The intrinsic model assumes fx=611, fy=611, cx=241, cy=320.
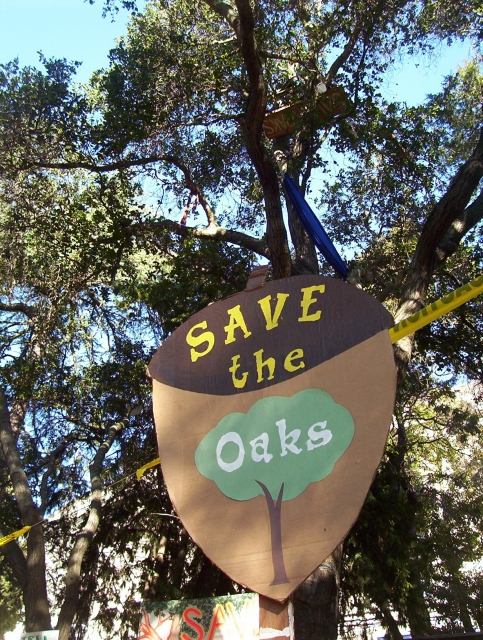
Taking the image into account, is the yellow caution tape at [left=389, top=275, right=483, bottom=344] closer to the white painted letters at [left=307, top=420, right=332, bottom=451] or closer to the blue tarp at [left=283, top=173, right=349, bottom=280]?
the white painted letters at [left=307, top=420, right=332, bottom=451]

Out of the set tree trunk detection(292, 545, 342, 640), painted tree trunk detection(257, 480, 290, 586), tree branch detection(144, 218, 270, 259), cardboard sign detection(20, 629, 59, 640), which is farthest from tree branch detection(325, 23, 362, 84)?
cardboard sign detection(20, 629, 59, 640)

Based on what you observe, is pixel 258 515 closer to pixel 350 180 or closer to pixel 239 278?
pixel 239 278

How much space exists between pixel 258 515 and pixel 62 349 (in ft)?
25.5

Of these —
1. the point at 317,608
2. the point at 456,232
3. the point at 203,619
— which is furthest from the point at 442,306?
the point at 203,619

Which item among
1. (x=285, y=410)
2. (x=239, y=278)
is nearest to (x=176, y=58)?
(x=239, y=278)

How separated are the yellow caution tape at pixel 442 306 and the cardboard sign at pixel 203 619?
4.29 m

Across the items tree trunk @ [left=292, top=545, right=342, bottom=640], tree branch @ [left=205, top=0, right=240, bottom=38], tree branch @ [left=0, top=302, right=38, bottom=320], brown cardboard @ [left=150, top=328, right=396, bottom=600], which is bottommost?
tree trunk @ [left=292, top=545, right=342, bottom=640]

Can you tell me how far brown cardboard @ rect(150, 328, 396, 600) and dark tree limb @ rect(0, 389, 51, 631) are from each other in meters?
4.83

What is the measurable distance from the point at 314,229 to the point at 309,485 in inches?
178

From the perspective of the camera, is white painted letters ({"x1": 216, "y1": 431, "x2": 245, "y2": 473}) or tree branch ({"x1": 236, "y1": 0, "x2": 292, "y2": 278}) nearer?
white painted letters ({"x1": 216, "y1": 431, "x2": 245, "y2": 473})

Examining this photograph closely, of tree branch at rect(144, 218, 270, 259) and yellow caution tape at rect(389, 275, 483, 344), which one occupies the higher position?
tree branch at rect(144, 218, 270, 259)

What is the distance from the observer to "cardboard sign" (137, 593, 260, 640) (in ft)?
21.5

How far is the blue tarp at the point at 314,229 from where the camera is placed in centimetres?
680

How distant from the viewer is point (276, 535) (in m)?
2.71
